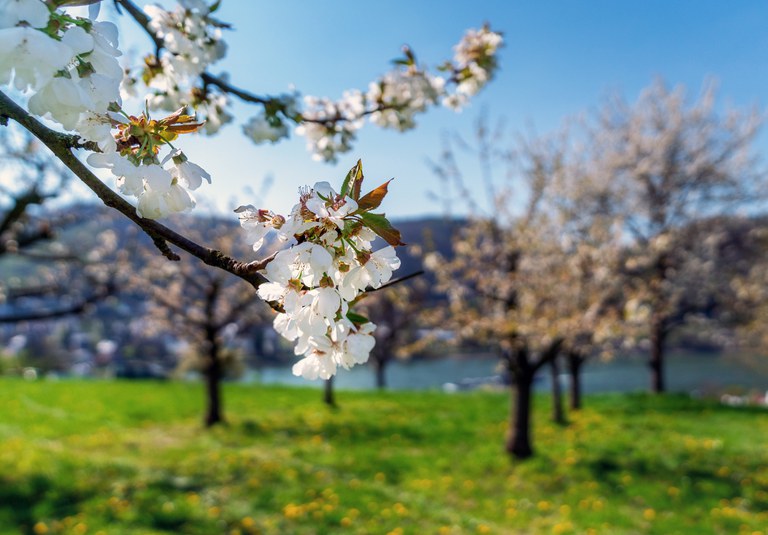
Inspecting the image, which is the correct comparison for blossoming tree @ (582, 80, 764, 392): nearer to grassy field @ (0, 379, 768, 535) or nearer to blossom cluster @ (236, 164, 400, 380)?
grassy field @ (0, 379, 768, 535)

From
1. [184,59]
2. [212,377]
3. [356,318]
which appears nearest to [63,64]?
[356,318]

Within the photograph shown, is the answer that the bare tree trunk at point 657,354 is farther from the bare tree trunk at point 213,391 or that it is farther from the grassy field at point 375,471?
the bare tree trunk at point 213,391

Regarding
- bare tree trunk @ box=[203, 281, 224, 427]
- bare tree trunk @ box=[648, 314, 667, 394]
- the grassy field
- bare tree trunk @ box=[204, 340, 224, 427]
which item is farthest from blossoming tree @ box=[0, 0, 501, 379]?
bare tree trunk @ box=[648, 314, 667, 394]

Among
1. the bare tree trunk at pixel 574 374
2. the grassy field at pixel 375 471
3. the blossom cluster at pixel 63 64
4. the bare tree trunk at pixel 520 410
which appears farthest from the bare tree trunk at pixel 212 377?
the blossom cluster at pixel 63 64

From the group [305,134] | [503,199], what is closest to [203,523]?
[305,134]

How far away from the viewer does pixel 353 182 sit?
3.22 feet

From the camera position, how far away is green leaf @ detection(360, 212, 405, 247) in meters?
0.96

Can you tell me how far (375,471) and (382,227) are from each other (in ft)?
21.2

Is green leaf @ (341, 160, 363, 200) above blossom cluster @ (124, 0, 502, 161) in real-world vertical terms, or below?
below

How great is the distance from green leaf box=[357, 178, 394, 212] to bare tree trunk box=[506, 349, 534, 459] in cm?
729

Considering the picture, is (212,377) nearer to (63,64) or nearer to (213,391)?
(213,391)

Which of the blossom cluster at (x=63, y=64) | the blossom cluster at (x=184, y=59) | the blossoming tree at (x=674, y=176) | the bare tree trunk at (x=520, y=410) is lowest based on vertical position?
the bare tree trunk at (x=520, y=410)

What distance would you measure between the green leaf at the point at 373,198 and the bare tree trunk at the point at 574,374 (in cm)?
1036

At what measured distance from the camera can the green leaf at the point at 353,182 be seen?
3.21ft
